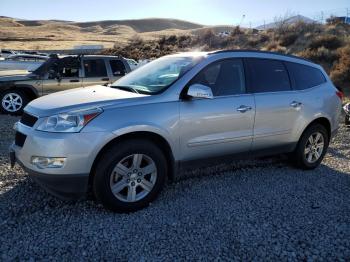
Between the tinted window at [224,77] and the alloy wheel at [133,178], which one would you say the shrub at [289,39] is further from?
the alloy wheel at [133,178]

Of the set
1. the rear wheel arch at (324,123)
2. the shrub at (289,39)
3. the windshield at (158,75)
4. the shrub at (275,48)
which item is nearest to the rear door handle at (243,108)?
the windshield at (158,75)

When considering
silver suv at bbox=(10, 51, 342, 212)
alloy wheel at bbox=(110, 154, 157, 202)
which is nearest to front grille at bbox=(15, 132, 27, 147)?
silver suv at bbox=(10, 51, 342, 212)

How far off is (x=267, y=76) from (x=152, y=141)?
2038 mm

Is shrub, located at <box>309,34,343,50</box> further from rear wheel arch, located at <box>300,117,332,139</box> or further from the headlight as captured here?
the headlight

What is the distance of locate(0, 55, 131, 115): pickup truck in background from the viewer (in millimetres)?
10070

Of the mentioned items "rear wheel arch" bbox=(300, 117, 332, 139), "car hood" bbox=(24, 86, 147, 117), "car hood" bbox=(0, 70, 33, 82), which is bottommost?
"rear wheel arch" bbox=(300, 117, 332, 139)

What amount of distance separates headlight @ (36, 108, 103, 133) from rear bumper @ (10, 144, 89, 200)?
46cm

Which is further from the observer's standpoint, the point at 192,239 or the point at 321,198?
the point at 321,198

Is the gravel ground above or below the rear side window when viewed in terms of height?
below

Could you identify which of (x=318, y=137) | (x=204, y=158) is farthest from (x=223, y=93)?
(x=318, y=137)

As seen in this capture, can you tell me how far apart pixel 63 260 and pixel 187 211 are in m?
1.53

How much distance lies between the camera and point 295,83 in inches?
230

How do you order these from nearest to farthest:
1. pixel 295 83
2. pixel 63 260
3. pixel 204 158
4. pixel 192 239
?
pixel 63 260 → pixel 192 239 → pixel 204 158 → pixel 295 83

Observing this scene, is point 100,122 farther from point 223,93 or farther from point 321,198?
point 321,198
